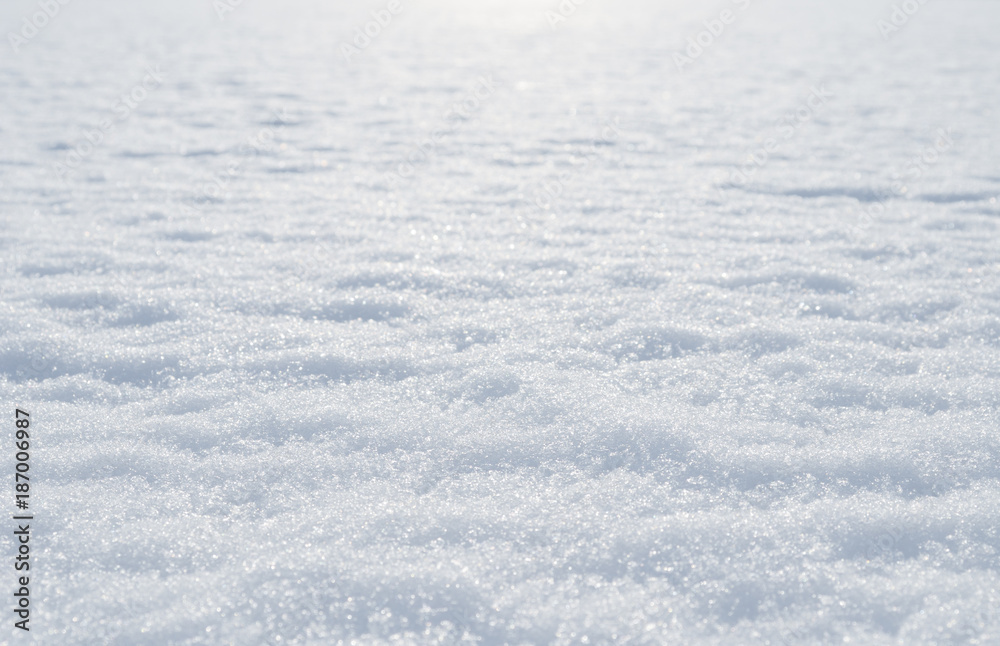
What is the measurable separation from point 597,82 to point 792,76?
92.0 inches

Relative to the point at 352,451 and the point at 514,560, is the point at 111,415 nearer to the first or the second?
the point at 352,451

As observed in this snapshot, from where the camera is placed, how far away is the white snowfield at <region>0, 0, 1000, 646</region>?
1654 millimetres

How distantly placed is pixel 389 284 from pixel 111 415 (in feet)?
4.29

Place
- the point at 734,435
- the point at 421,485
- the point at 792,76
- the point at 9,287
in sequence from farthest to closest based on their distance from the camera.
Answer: the point at 792,76 → the point at 9,287 → the point at 734,435 → the point at 421,485

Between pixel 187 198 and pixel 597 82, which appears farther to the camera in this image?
pixel 597 82

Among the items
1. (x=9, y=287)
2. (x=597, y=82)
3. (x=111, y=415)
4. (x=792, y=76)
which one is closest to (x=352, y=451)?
(x=111, y=415)

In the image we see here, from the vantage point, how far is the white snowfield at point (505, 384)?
1.65m

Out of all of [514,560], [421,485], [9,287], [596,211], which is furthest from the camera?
[596,211]

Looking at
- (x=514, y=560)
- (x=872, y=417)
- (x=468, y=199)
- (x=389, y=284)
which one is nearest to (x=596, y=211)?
(x=468, y=199)

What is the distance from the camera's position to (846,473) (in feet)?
6.67

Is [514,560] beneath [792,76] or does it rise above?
beneath

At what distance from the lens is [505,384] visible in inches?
96.7

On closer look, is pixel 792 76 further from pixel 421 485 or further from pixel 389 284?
pixel 421 485

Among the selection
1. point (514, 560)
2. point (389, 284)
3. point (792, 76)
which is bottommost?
point (514, 560)
